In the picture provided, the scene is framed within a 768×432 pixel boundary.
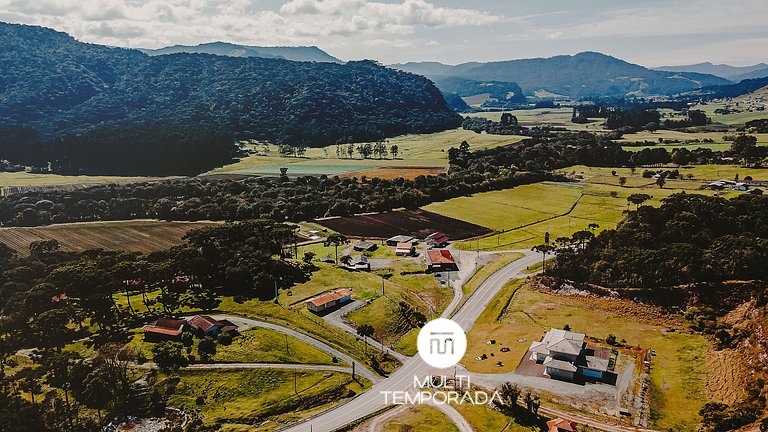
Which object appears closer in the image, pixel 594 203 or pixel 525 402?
pixel 525 402

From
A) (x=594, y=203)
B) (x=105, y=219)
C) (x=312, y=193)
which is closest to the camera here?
(x=105, y=219)

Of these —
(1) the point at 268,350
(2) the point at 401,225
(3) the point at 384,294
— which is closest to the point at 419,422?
(1) the point at 268,350

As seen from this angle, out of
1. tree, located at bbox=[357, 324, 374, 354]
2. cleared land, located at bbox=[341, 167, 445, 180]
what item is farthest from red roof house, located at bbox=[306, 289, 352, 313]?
cleared land, located at bbox=[341, 167, 445, 180]

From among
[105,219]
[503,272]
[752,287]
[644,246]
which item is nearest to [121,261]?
[105,219]

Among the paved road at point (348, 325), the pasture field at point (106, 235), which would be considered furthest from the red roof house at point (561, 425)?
the pasture field at point (106, 235)

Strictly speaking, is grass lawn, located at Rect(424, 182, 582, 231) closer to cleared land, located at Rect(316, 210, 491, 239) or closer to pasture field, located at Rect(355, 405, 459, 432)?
cleared land, located at Rect(316, 210, 491, 239)

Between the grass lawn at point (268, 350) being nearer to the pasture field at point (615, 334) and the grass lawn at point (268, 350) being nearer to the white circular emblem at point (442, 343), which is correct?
the white circular emblem at point (442, 343)

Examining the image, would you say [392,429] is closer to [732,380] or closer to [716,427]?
[716,427]
